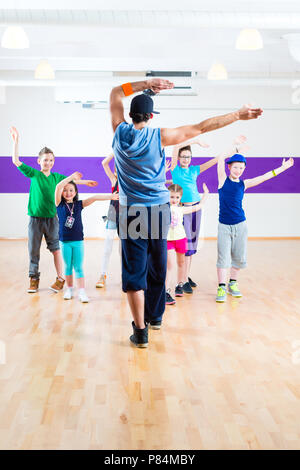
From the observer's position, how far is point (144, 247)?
3201mm

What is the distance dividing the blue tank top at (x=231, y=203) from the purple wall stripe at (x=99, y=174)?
5354 mm

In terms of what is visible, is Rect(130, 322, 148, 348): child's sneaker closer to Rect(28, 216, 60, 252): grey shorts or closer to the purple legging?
the purple legging

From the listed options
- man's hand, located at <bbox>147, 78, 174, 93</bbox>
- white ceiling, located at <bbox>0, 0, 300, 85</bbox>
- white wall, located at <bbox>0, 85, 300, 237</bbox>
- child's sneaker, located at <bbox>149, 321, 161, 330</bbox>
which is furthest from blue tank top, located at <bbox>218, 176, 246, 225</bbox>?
white wall, located at <bbox>0, 85, 300, 237</bbox>

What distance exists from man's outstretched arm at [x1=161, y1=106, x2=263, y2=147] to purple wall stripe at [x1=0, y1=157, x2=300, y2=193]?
22.5 feet

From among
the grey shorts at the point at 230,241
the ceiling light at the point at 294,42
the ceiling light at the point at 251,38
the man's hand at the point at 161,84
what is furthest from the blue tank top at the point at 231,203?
the ceiling light at the point at 294,42

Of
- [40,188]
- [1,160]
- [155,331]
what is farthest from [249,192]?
[155,331]

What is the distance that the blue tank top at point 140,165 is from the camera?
10.0ft

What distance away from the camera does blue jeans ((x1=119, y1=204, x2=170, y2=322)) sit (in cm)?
316

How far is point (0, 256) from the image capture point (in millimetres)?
7535

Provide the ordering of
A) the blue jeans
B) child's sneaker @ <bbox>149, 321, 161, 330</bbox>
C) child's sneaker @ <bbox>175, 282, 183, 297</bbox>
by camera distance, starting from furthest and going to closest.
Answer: child's sneaker @ <bbox>175, 282, 183, 297</bbox>
child's sneaker @ <bbox>149, 321, 161, 330</bbox>
the blue jeans

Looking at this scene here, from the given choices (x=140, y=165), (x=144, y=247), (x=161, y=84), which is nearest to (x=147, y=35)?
(x=161, y=84)

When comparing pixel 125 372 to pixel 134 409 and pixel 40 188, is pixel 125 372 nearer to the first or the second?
pixel 134 409

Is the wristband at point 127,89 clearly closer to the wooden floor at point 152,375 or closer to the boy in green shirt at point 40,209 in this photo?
the wooden floor at point 152,375

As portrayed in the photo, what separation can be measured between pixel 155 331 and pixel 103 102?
681 centimetres
